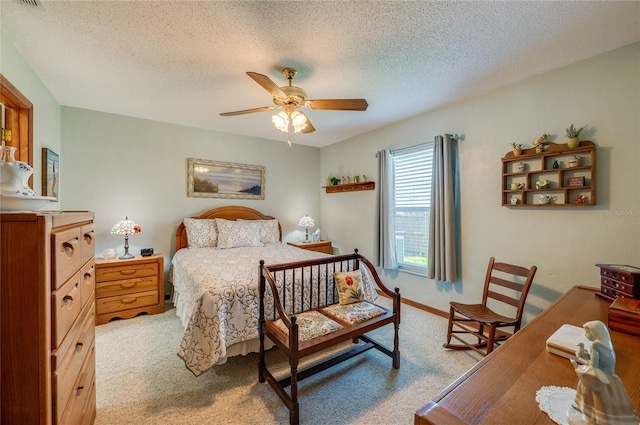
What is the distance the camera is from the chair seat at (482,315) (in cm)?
220

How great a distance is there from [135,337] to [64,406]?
2063 millimetres

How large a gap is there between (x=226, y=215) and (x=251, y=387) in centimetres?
280

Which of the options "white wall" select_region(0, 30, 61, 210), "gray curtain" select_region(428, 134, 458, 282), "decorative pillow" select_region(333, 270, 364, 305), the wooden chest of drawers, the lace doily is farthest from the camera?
"gray curtain" select_region(428, 134, 458, 282)

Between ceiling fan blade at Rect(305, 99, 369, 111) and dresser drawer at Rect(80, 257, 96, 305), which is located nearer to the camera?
dresser drawer at Rect(80, 257, 96, 305)

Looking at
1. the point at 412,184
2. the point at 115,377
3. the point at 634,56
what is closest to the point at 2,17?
the point at 115,377

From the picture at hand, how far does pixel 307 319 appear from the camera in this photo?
81.5 inches


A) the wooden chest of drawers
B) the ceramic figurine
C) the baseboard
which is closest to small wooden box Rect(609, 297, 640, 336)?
the wooden chest of drawers

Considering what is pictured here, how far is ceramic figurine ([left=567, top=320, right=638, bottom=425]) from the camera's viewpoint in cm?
61

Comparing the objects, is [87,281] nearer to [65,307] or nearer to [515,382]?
[65,307]

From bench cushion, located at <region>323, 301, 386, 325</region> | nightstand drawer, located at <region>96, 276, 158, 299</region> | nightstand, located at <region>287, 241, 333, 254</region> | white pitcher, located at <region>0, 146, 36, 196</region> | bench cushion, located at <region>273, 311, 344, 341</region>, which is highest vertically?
white pitcher, located at <region>0, 146, 36, 196</region>

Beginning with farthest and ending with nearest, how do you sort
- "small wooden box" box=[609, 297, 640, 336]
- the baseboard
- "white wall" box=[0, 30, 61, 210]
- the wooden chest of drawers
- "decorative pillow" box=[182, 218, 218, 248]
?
"decorative pillow" box=[182, 218, 218, 248]
the baseboard
"white wall" box=[0, 30, 61, 210]
the wooden chest of drawers
"small wooden box" box=[609, 297, 640, 336]

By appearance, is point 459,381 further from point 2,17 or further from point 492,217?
point 2,17

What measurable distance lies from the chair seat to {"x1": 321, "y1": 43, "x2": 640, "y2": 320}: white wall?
0.54 metres

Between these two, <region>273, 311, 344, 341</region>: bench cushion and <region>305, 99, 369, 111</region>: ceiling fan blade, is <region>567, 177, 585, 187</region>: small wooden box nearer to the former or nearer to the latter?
<region>305, 99, 369, 111</region>: ceiling fan blade
